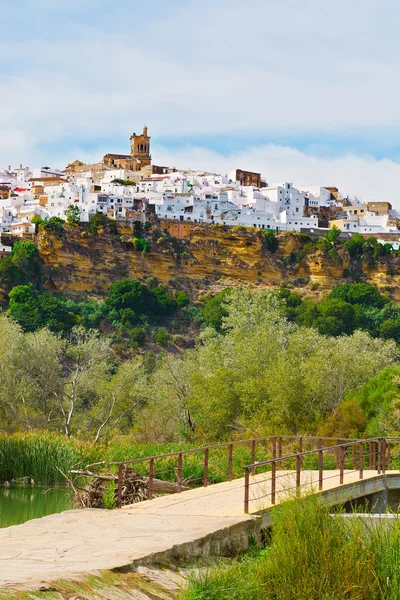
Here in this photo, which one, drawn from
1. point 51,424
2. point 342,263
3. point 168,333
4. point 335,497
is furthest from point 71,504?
point 342,263

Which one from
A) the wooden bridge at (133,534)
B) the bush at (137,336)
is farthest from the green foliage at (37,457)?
the bush at (137,336)

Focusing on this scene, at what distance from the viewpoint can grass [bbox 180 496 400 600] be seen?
7.43m

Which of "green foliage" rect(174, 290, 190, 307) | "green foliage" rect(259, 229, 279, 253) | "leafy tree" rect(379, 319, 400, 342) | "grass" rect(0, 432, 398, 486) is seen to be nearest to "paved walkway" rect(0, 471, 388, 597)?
"grass" rect(0, 432, 398, 486)

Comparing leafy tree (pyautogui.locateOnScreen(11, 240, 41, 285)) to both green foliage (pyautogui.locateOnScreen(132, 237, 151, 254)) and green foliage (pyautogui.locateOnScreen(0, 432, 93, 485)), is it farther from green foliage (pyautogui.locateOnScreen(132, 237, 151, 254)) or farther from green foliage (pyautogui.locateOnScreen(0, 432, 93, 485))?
green foliage (pyautogui.locateOnScreen(0, 432, 93, 485))

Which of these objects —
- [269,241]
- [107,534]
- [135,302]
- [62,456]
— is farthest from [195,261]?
[107,534]

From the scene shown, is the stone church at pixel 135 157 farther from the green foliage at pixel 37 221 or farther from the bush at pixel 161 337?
the bush at pixel 161 337

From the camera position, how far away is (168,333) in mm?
77562

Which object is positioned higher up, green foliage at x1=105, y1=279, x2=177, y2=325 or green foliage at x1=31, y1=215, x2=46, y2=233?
green foliage at x1=31, y1=215, x2=46, y2=233

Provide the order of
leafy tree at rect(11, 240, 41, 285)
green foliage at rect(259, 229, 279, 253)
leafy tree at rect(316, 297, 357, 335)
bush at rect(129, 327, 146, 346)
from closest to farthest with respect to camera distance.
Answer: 1. bush at rect(129, 327, 146, 346)
2. leafy tree at rect(316, 297, 357, 335)
3. leafy tree at rect(11, 240, 41, 285)
4. green foliage at rect(259, 229, 279, 253)

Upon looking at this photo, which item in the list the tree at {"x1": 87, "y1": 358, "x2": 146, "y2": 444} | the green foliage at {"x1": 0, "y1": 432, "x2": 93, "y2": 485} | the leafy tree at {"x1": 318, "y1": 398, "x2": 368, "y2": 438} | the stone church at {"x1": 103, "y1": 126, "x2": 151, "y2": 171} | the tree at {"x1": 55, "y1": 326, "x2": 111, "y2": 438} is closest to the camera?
the green foliage at {"x1": 0, "y1": 432, "x2": 93, "y2": 485}

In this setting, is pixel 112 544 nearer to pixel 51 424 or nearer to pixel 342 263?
pixel 51 424

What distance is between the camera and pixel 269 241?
93250mm

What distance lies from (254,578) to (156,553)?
1.16 m

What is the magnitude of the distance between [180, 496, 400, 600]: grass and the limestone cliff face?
74.6m
